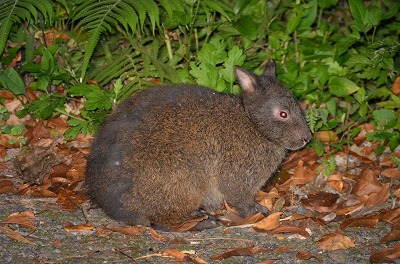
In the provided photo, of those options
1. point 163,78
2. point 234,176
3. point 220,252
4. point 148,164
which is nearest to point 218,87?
point 163,78

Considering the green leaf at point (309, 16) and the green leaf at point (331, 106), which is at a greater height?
the green leaf at point (309, 16)

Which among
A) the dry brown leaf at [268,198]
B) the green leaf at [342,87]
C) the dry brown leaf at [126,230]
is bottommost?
the dry brown leaf at [268,198]

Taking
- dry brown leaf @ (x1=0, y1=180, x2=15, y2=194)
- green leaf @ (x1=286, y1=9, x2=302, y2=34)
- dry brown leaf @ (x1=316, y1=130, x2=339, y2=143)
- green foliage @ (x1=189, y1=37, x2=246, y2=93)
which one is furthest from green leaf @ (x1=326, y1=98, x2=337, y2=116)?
dry brown leaf @ (x1=0, y1=180, x2=15, y2=194)

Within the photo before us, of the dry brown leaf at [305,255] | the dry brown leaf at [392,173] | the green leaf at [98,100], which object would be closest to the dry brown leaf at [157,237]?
the dry brown leaf at [305,255]

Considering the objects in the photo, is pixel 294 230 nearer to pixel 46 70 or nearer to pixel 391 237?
pixel 391 237

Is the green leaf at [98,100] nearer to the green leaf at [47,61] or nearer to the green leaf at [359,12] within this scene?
the green leaf at [47,61]

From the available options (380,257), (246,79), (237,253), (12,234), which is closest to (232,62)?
(246,79)

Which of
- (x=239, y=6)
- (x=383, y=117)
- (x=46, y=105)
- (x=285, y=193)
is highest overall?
(x=239, y=6)
